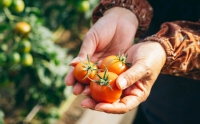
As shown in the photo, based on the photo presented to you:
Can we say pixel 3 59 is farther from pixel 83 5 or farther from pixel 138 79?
pixel 138 79

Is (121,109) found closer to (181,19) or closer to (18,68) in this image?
(181,19)

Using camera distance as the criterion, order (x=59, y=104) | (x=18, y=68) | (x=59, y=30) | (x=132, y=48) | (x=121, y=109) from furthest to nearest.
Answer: (x=59, y=30) → (x=59, y=104) → (x=18, y=68) → (x=132, y=48) → (x=121, y=109)

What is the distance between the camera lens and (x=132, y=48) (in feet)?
4.35

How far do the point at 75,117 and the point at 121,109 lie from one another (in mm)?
1620

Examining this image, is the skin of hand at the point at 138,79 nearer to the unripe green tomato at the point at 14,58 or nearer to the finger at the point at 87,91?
the finger at the point at 87,91

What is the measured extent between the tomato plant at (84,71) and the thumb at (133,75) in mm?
173

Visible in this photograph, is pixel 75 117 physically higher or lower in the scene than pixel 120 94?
lower

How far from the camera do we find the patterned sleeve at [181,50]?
1169 millimetres

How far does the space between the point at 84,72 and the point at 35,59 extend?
39.6 inches

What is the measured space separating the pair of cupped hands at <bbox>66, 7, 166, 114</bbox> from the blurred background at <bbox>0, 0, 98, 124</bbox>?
2.36ft

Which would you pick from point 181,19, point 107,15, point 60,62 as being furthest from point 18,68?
point 181,19

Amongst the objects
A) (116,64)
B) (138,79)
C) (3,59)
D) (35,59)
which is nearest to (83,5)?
(35,59)

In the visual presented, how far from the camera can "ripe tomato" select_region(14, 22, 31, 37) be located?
189 centimetres

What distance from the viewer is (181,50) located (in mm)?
1174
